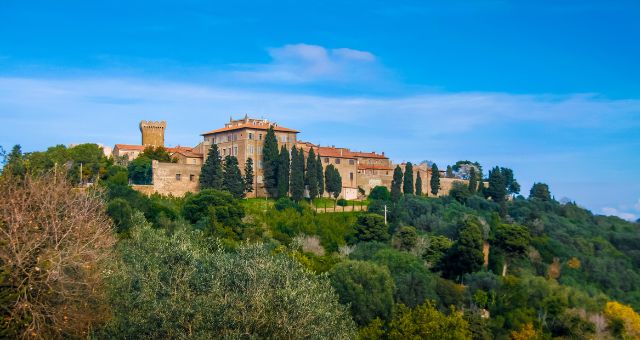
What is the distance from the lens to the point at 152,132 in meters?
88.8

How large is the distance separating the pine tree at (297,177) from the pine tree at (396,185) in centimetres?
1107

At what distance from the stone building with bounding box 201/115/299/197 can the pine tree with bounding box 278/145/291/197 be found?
105 inches

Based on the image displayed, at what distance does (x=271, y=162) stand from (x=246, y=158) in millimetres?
3138

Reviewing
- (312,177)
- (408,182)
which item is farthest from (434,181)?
(312,177)

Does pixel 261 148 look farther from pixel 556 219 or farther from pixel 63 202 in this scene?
pixel 63 202

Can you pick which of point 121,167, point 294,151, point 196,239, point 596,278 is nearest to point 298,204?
point 294,151

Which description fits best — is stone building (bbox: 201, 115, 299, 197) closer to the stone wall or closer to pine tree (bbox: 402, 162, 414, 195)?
the stone wall

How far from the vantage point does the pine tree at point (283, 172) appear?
67.9 m

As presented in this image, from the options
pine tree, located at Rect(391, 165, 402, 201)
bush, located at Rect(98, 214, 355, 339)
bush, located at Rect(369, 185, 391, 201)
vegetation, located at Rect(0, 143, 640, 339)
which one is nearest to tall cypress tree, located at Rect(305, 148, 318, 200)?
vegetation, located at Rect(0, 143, 640, 339)

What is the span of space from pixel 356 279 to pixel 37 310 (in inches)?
916

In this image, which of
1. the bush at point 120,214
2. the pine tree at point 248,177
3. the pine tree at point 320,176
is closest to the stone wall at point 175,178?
the pine tree at point 248,177

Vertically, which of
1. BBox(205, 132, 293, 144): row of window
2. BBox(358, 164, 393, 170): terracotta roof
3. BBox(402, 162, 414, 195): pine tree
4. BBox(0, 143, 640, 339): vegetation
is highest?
BBox(205, 132, 293, 144): row of window

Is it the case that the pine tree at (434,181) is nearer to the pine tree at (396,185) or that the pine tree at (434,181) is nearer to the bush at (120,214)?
the pine tree at (396,185)

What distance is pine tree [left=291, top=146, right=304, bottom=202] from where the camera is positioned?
67812 mm
